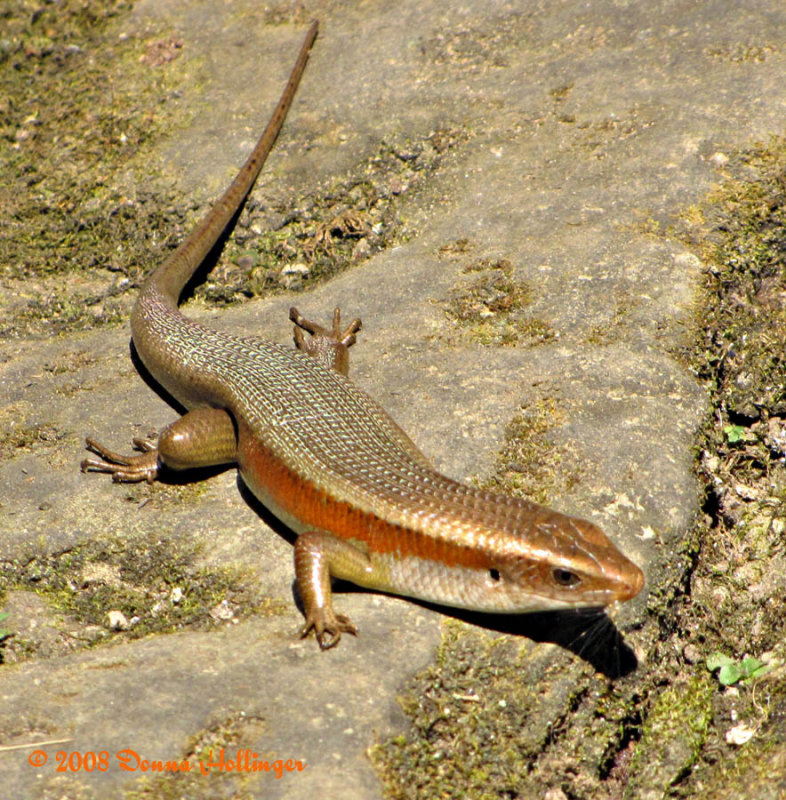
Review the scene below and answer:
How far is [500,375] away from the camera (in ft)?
18.7

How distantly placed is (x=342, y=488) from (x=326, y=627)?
0.74 m

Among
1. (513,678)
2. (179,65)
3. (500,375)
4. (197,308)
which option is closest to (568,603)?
(513,678)

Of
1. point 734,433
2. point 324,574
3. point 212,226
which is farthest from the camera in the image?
point 212,226

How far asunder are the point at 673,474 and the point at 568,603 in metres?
1.27

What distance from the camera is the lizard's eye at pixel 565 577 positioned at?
3992 mm

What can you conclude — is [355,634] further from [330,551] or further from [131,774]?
[131,774]

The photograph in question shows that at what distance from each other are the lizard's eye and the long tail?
3808mm

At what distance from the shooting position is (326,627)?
4.25 metres

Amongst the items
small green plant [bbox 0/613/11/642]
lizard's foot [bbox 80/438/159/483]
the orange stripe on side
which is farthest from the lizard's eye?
small green plant [bbox 0/613/11/642]

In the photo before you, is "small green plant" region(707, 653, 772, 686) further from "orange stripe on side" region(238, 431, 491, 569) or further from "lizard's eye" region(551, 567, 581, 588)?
"orange stripe on side" region(238, 431, 491, 569)

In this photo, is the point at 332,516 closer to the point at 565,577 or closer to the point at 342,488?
the point at 342,488

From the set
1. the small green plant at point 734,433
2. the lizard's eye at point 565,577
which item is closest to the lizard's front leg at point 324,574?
the lizard's eye at point 565,577

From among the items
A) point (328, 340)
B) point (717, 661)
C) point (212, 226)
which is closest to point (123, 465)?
point (328, 340)

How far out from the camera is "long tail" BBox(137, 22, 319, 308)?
22.4 ft
